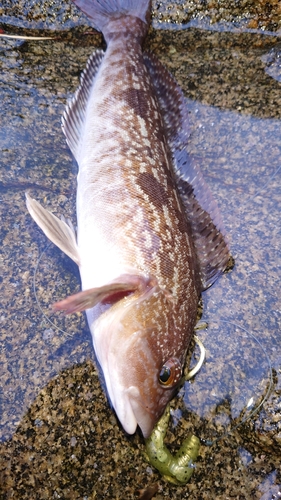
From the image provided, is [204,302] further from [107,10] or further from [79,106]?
[107,10]

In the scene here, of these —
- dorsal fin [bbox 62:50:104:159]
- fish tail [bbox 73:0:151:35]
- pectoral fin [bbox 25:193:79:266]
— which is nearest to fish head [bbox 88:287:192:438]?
pectoral fin [bbox 25:193:79:266]

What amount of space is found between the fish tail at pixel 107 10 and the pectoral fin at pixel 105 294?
257cm

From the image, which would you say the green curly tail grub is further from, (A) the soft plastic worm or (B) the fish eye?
(B) the fish eye

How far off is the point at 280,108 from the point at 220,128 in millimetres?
603

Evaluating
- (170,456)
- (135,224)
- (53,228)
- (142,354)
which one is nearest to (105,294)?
(142,354)

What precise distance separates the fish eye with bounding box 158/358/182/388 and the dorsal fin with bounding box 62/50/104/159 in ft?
6.04

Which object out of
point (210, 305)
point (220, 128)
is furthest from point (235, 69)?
point (210, 305)

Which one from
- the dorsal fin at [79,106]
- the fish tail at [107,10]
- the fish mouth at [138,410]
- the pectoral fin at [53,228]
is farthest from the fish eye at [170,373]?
the fish tail at [107,10]

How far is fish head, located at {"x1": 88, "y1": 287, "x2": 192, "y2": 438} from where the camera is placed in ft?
7.88

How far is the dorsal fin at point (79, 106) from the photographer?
3.40 meters

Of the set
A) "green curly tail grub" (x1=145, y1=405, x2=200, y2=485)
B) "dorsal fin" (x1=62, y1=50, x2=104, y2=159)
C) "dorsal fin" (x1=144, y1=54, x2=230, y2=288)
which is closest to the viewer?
"green curly tail grub" (x1=145, y1=405, x2=200, y2=485)

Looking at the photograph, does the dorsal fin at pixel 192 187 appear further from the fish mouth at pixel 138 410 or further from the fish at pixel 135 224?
the fish mouth at pixel 138 410

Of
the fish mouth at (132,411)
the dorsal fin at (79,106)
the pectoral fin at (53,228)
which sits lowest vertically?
the fish mouth at (132,411)

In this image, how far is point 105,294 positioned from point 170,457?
1151 millimetres
